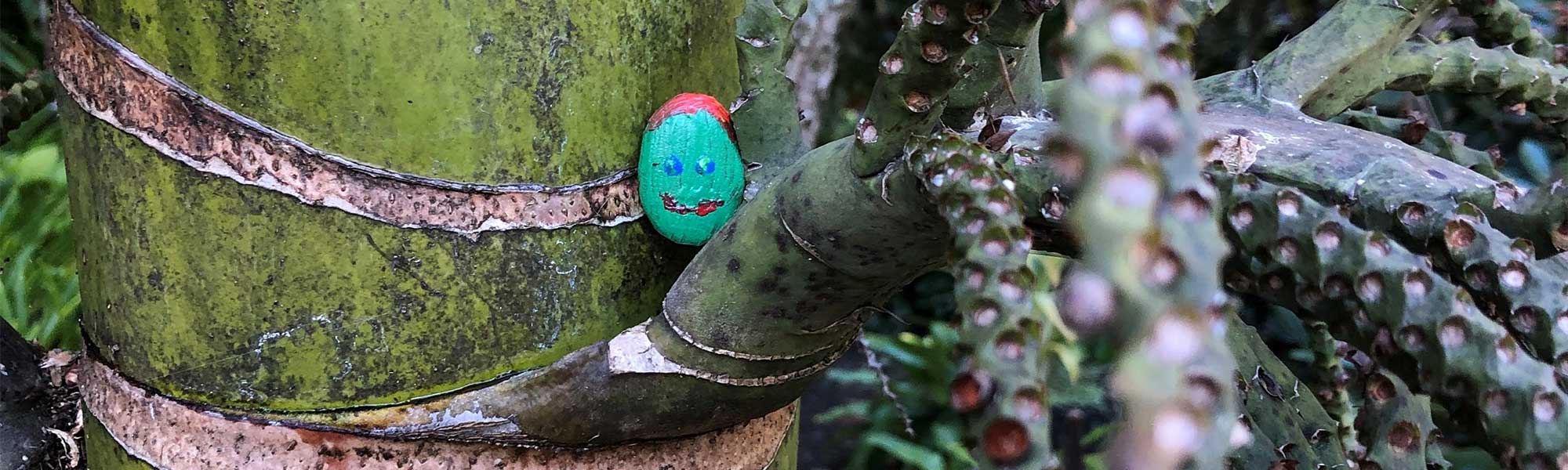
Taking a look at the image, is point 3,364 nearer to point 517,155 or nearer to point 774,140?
point 517,155

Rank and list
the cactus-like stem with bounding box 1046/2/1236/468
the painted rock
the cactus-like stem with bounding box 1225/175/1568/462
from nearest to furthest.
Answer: the cactus-like stem with bounding box 1046/2/1236/468 < the cactus-like stem with bounding box 1225/175/1568/462 < the painted rock

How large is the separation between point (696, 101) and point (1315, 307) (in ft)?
1.04

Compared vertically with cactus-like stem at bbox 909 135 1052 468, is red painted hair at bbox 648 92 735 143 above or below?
below

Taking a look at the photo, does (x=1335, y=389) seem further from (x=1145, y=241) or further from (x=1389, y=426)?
(x=1145, y=241)

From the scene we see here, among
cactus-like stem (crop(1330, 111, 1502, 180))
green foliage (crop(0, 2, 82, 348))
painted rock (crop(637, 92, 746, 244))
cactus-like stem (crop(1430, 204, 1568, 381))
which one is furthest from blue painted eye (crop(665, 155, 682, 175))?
green foliage (crop(0, 2, 82, 348))

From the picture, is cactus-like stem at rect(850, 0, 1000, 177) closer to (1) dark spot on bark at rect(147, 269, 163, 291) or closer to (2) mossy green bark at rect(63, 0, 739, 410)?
(2) mossy green bark at rect(63, 0, 739, 410)

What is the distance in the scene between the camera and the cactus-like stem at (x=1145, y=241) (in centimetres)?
18

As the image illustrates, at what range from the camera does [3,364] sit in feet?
2.22

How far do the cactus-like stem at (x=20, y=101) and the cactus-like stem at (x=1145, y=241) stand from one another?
3.27ft

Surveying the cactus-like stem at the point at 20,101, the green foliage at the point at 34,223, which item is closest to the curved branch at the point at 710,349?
the cactus-like stem at the point at 20,101

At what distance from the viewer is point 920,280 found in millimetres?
2836

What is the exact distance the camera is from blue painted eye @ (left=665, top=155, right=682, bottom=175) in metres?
0.57

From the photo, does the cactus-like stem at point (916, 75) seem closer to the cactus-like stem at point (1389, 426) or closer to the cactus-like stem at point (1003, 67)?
the cactus-like stem at point (1003, 67)

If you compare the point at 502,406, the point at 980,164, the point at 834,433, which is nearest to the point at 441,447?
the point at 502,406
